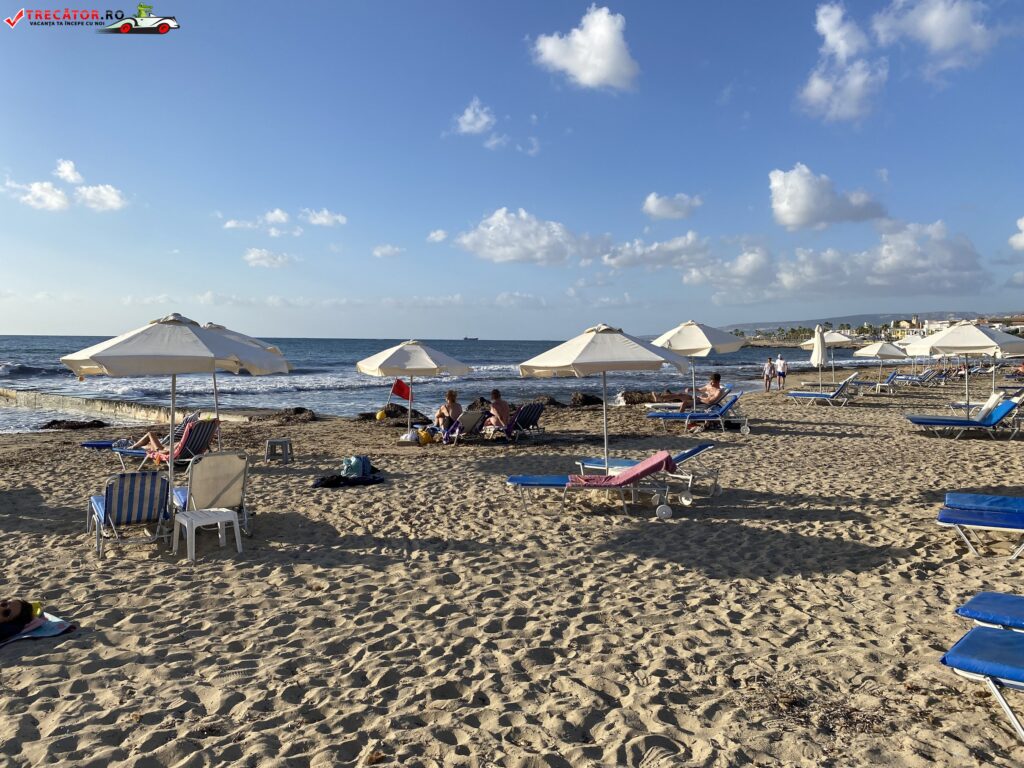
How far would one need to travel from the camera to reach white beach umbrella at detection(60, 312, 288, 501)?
5.52 meters

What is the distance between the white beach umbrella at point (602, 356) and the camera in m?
6.88

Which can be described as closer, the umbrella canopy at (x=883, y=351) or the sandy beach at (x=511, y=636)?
the sandy beach at (x=511, y=636)

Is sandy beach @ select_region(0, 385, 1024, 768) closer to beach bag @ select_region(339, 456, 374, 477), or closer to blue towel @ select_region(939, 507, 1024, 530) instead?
blue towel @ select_region(939, 507, 1024, 530)

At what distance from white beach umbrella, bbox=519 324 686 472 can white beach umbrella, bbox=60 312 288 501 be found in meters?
3.01

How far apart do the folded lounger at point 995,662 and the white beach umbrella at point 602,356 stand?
4.18 m

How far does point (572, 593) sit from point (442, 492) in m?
3.41

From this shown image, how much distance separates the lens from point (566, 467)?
9.54 meters

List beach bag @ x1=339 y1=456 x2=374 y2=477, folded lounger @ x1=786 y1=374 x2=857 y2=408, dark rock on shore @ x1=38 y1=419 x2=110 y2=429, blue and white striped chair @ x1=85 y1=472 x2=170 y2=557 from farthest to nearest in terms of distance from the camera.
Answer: dark rock on shore @ x1=38 y1=419 x2=110 y2=429
folded lounger @ x1=786 y1=374 x2=857 y2=408
beach bag @ x1=339 y1=456 x2=374 y2=477
blue and white striped chair @ x1=85 y1=472 x2=170 y2=557

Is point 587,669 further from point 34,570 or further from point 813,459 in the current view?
point 813,459

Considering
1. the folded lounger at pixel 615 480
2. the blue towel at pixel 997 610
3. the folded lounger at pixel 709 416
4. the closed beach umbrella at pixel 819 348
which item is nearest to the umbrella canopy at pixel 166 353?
the folded lounger at pixel 615 480

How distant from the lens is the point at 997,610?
10.5 ft

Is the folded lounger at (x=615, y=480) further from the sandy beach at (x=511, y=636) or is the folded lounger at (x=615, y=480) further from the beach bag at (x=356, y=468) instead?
the beach bag at (x=356, y=468)

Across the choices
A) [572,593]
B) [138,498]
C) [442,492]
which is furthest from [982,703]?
[138,498]

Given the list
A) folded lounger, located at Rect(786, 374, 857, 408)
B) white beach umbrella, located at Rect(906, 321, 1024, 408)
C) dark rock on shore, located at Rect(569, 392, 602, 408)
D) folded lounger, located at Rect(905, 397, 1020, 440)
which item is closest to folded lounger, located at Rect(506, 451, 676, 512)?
folded lounger, located at Rect(905, 397, 1020, 440)
